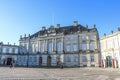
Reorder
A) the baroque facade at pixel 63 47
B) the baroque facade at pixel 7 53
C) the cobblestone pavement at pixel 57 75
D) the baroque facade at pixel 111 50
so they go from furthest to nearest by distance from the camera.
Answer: the baroque facade at pixel 7 53 < the baroque facade at pixel 63 47 < the baroque facade at pixel 111 50 < the cobblestone pavement at pixel 57 75

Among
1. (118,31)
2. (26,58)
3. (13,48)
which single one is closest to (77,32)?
(118,31)

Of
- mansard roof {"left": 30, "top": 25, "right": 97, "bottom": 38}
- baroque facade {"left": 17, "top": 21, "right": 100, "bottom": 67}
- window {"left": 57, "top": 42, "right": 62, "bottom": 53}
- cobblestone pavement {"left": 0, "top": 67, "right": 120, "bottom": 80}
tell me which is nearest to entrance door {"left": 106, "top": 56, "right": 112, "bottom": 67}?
baroque facade {"left": 17, "top": 21, "right": 100, "bottom": 67}

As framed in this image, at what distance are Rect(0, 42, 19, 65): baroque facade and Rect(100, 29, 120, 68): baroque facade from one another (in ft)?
114

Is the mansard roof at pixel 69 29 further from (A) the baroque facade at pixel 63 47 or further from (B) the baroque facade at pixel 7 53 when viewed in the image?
(B) the baroque facade at pixel 7 53

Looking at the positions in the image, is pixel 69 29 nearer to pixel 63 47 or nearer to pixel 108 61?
pixel 63 47

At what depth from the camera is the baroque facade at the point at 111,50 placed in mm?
32750

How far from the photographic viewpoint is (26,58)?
172 feet

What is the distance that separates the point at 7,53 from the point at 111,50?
133 feet

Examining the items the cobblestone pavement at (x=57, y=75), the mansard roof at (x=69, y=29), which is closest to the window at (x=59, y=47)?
the mansard roof at (x=69, y=29)

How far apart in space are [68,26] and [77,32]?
7.17 meters

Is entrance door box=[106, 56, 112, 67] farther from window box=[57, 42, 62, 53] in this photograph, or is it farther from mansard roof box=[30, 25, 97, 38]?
window box=[57, 42, 62, 53]

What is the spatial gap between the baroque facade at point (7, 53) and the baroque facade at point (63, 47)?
11.7 feet

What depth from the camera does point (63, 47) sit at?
149 ft

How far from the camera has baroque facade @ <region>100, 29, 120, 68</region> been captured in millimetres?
32750
